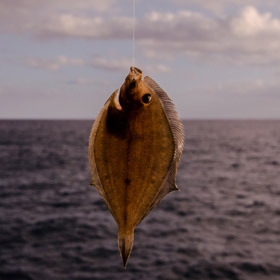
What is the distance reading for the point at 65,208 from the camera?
27.1 m

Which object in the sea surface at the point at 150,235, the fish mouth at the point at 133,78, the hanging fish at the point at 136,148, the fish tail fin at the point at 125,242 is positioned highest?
the fish mouth at the point at 133,78

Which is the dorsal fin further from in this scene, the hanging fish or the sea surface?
the sea surface

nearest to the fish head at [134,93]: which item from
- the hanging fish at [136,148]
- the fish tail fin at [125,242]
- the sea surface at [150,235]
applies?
the hanging fish at [136,148]

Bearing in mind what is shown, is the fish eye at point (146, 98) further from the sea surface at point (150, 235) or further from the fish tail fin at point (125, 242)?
the sea surface at point (150, 235)

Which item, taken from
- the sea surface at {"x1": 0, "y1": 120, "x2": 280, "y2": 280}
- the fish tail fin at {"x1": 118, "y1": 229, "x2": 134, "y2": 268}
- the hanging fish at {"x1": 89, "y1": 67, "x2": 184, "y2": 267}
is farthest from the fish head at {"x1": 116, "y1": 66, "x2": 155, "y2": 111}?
the sea surface at {"x1": 0, "y1": 120, "x2": 280, "y2": 280}

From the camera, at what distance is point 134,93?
2.61m

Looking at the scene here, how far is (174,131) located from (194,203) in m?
27.1

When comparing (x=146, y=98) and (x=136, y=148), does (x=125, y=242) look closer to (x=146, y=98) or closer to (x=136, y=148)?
(x=136, y=148)

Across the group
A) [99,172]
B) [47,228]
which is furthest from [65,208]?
[99,172]

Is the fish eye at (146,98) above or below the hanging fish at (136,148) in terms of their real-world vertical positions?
above

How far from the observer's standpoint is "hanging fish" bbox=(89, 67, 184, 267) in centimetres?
265

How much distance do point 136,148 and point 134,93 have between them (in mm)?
428

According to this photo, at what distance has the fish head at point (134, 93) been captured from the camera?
8.55ft

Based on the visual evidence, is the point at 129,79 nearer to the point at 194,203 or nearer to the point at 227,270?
the point at 227,270
